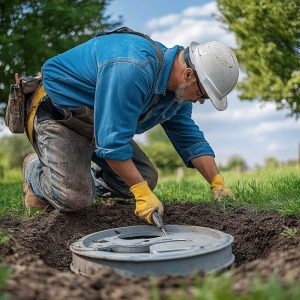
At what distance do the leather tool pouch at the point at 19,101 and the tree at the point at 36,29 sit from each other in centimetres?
377

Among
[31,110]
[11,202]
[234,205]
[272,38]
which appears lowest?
[234,205]

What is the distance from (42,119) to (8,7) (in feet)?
15.9

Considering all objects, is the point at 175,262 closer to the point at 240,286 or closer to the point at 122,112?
the point at 240,286

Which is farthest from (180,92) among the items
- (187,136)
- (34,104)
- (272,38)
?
(272,38)

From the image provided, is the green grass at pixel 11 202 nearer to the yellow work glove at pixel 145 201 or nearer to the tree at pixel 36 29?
the yellow work glove at pixel 145 201

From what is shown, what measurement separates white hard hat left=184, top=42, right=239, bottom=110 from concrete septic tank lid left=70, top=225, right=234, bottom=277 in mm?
984

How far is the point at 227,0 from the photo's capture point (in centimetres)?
754

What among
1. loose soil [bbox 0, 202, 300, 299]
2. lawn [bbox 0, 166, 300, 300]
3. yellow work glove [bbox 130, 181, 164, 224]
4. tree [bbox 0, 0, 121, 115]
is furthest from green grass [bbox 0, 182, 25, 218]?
tree [bbox 0, 0, 121, 115]

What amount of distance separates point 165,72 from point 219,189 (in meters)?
1.34

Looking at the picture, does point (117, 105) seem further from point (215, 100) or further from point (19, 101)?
point (19, 101)

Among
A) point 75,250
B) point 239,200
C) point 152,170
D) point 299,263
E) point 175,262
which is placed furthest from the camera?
point 152,170

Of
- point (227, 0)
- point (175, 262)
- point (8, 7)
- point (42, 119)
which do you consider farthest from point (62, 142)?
point (8, 7)

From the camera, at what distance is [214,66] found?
11.6ft

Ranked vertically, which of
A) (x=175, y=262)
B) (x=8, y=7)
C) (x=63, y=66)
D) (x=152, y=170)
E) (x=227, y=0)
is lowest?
(x=175, y=262)
